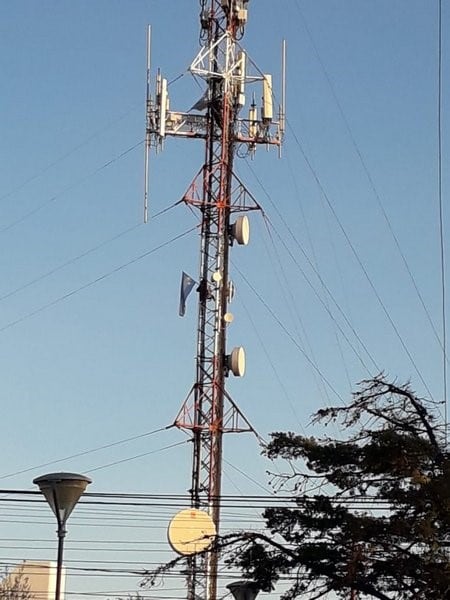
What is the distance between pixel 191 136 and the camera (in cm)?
3331

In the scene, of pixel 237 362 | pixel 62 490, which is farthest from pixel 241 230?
pixel 62 490

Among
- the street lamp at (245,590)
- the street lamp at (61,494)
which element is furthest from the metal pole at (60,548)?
→ the street lamp at (245,590)

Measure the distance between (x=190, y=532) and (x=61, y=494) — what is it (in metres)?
5.45

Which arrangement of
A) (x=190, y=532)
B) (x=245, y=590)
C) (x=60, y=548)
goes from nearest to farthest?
1. (x=60, y=548)
2. (x=245, y=590)
3. (x=190, y=532)

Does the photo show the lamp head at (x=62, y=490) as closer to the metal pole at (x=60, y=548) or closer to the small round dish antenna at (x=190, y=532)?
the metal pole at (x=60, y=548)

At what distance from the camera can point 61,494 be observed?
2044 cm

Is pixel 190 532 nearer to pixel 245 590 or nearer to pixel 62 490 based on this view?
pixel 245 590

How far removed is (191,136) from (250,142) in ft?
4.50

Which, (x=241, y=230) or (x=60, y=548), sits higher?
(x=241, y=230)

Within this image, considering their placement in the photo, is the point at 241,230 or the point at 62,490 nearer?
the point at 62,490

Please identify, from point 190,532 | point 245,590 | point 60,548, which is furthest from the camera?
point 190,532

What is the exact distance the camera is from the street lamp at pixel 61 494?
2041cm

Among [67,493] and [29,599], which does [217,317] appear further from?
[29,599]

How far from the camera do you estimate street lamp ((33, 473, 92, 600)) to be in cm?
2041
